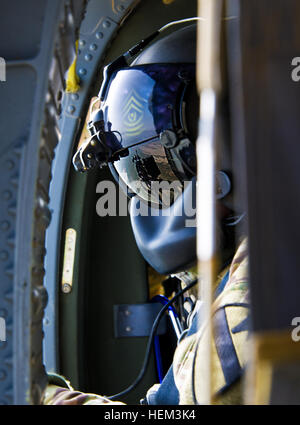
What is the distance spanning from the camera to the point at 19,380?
822 millimetres

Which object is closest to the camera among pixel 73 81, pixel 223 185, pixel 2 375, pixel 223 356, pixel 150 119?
pixel 2 375

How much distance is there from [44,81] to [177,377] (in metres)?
0.68

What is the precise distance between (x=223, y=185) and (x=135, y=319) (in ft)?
3.23

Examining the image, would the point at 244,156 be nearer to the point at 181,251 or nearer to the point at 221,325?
the point at 221,325

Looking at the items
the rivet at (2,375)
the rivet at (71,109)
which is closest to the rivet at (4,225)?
the rivet at (2,375)

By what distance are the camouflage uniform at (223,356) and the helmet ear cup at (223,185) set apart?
16cm

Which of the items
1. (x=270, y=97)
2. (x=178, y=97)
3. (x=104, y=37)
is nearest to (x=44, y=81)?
(x=270, y=97)

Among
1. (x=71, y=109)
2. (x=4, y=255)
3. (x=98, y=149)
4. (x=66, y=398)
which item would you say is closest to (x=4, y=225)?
A: (x=4, y=255)

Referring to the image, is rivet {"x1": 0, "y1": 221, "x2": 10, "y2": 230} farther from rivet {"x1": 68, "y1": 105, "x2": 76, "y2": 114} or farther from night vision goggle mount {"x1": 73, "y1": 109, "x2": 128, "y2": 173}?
rivet {"x1": 68, "y1": 105, "x2": 76, "y2": 114}

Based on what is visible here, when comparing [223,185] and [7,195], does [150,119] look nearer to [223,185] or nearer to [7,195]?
[223,185]

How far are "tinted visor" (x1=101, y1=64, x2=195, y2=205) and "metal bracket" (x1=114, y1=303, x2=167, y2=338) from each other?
68 cm

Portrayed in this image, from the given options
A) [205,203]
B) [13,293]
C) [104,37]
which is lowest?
[13,293]

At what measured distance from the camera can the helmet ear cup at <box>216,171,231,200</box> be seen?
128 centimetres

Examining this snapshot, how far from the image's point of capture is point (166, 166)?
1455 millimetres
